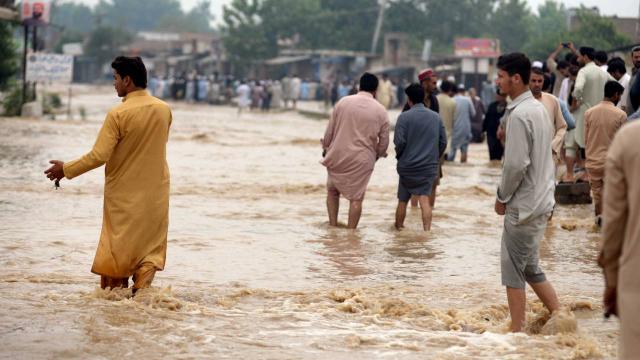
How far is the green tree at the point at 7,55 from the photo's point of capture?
2958 cm

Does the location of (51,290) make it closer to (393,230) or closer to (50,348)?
(50,348)

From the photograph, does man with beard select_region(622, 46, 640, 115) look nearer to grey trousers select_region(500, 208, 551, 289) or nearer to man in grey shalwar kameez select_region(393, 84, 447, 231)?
man in grey shalwar kameez select_region(393, 84, 447, 231)

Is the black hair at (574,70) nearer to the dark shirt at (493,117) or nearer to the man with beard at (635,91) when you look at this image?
the man with beard at (635,91)

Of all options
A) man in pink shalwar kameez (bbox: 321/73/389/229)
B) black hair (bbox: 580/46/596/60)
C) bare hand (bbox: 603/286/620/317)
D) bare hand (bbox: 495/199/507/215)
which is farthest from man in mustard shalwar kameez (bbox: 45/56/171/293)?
black hair (bbox: 580/46/596/60)

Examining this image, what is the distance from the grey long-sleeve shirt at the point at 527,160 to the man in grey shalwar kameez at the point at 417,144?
461 centimetres

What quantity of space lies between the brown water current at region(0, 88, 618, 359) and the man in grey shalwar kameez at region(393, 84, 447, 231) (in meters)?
0.58

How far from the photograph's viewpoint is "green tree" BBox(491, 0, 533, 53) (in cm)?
7706

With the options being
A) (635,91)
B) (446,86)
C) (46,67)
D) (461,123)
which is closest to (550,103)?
(635,91)

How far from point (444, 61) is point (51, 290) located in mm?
51420

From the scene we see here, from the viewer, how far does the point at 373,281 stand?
8.79 metres

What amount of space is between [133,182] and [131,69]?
713 millimetres

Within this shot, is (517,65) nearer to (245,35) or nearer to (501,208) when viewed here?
(501,208)

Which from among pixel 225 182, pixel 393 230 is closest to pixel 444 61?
pixel 225 182

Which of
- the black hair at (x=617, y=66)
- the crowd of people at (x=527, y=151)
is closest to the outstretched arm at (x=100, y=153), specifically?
the crowd of people at (x=527, y=151)
